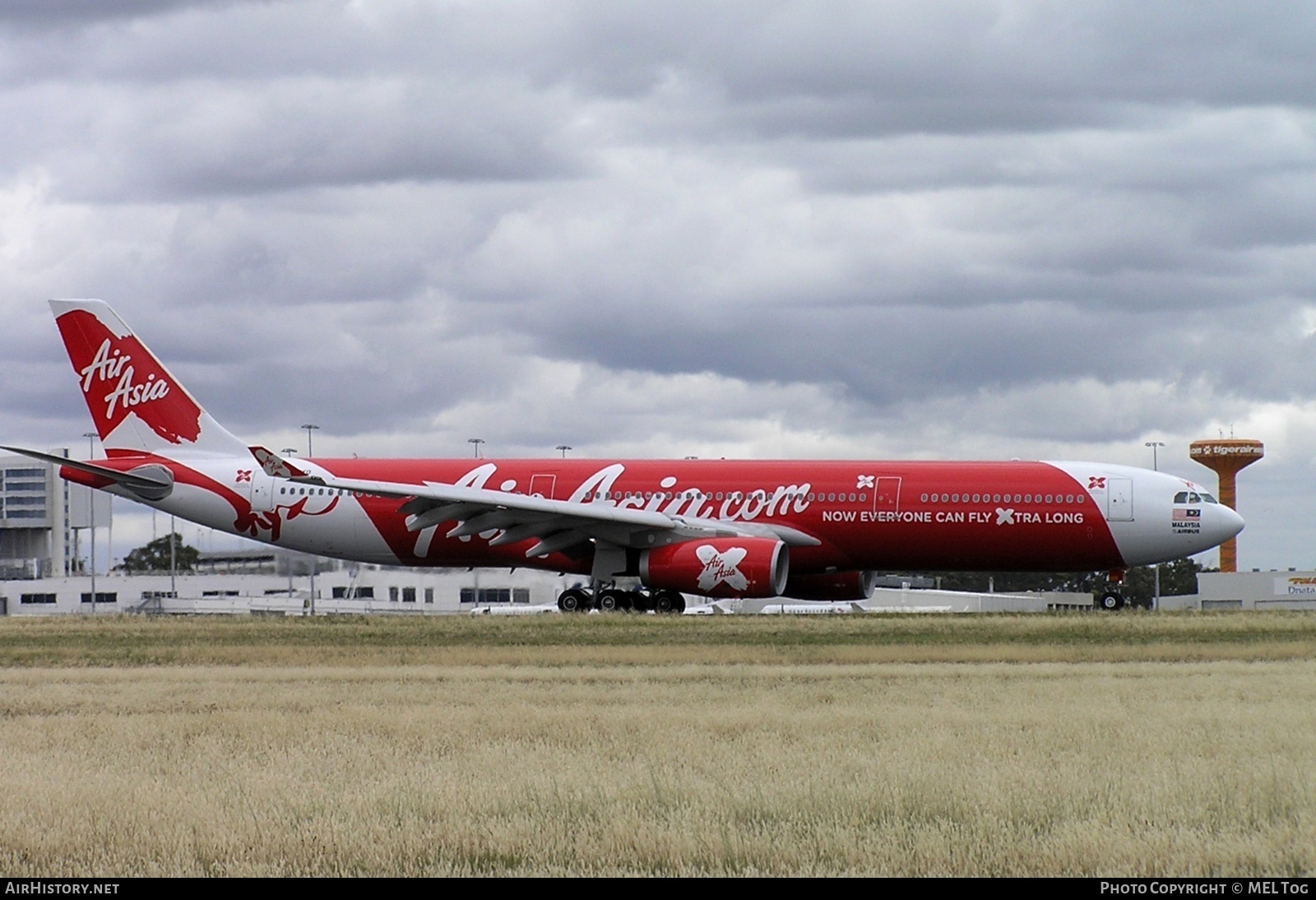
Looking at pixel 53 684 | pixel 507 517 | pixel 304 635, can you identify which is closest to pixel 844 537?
pixel 507 517

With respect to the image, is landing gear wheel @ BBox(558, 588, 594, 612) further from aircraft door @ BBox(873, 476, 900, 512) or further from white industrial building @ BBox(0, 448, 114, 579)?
white industrial building @ BBox(0, 448, 114, 579)

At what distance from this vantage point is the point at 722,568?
37.7m

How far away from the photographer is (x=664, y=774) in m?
13.7

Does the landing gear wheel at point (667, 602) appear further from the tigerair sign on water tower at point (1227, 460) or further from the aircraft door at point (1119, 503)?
the tigerair sign on water tower at point (1227, 460)

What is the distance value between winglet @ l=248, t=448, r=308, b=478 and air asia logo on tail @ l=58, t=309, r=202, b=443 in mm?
5132

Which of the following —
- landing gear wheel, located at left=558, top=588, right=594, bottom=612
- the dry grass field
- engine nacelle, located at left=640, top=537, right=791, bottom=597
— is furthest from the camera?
landing gear wheel, located at left=558, top=588, right=594, bottom=612

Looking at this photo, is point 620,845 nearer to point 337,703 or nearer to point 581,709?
point 581,709

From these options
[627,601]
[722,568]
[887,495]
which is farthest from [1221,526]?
[627,601]

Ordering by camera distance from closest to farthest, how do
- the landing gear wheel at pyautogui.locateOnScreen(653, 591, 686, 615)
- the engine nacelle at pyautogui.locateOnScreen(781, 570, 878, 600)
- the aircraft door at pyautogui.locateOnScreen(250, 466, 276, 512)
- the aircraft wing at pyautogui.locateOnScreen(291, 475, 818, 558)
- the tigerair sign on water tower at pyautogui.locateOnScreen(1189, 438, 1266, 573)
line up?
the aircraft wing at pyautogui.locateOnScreen(291, 475, 818, 558) < the landing gear wheel at pyautogui.locateOnScreen(653, 591, 686, 615) < the engine nacelle at pyautogui.locateOnScreen(781, 570, 878, 600) < the aircraft door at pyautogui.locateOnScreen(250, 466, 276, 512) < the tigerair sign on water tower at pyautogui.locateOnScreen(1189, 438, 1266, 573)

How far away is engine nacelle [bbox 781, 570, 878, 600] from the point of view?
4159cm

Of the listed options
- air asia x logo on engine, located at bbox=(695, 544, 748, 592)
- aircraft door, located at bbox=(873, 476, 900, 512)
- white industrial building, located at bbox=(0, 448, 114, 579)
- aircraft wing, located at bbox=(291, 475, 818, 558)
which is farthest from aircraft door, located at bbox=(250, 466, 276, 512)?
white industrial building, located at bbox=(0, 448, 114, 579)

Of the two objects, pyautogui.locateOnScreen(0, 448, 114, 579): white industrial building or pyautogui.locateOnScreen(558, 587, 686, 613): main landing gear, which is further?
pyautogui.locateOnScreen(0, 448, 114, 579): white industrial building

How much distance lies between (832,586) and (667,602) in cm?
419

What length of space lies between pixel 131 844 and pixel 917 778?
589 cm
